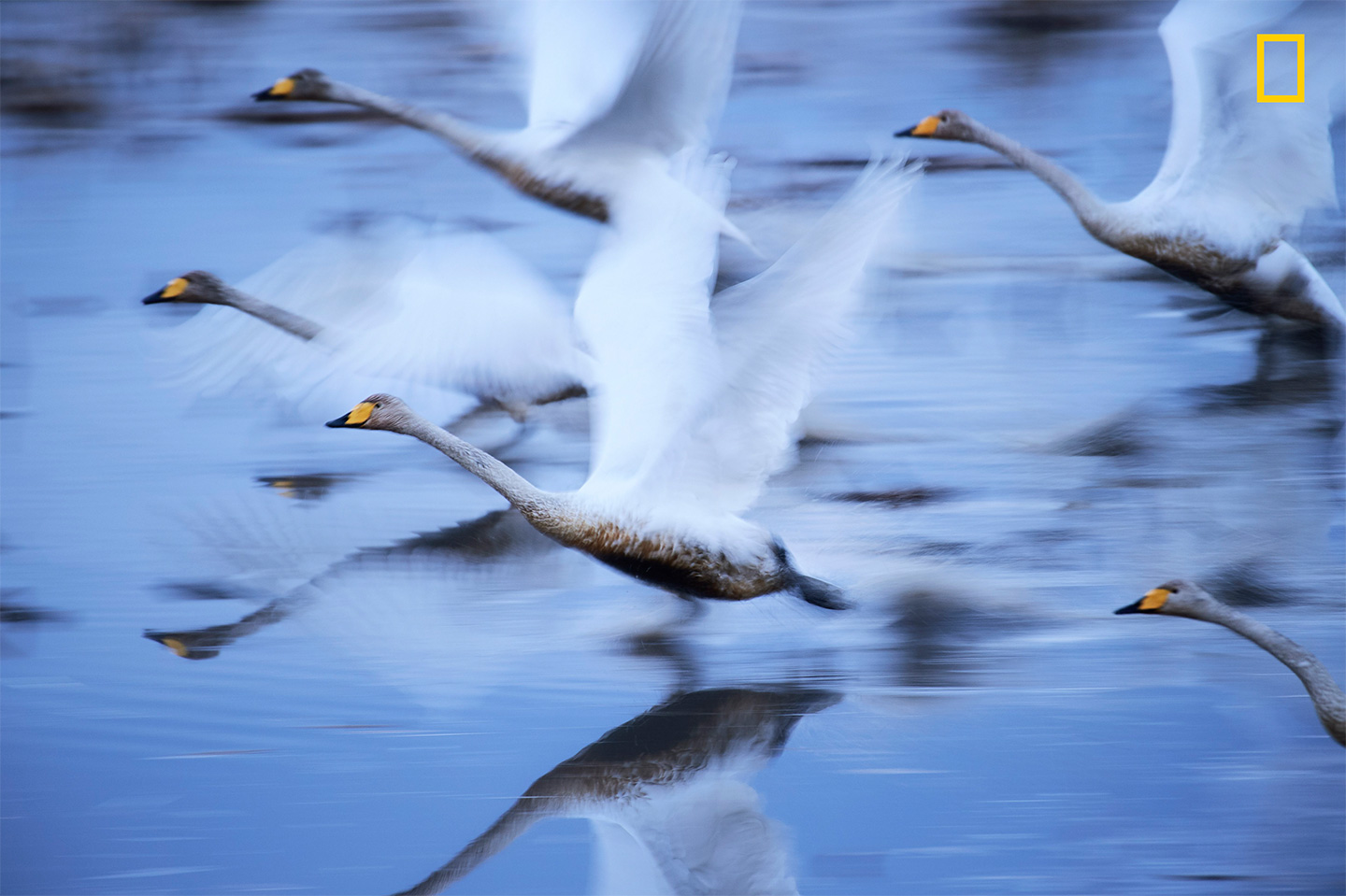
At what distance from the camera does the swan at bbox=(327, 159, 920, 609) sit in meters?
2.97

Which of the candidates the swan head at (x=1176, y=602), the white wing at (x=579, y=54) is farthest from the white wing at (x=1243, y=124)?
the white wing at (x=579, y=54)

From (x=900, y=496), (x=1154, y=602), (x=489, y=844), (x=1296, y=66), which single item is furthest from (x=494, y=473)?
(x=1296, y=66)

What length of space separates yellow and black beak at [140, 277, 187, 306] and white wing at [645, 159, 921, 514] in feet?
5.48

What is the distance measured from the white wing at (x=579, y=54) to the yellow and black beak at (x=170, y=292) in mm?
1080

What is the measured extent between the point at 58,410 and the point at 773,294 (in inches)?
87.4

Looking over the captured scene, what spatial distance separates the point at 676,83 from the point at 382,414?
1.20 metres

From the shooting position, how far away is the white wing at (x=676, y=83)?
353cm

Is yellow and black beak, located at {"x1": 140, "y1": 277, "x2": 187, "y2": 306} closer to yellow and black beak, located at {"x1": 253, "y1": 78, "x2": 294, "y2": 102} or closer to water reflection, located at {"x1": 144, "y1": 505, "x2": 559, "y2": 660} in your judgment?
water reflection, located at {"x1": 144, "y1": 505, "x2": 559, "y2": 660}

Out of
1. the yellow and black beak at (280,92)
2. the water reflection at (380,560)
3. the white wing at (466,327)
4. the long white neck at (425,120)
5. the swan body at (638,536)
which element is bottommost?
the water reflection at (380,560)

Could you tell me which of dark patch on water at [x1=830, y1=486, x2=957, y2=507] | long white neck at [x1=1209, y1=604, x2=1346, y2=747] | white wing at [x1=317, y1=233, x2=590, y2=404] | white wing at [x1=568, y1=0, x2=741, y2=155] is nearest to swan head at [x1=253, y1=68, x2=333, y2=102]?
white wing at [x1=568, y1=0, x2=741, y2=155]

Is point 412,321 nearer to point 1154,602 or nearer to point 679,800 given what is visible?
point 679,800

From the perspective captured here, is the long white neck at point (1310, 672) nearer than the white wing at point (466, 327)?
Yes

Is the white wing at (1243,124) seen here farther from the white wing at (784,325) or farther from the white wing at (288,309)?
the white wing at (288,309)

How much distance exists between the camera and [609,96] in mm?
3674
